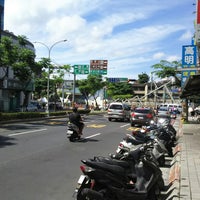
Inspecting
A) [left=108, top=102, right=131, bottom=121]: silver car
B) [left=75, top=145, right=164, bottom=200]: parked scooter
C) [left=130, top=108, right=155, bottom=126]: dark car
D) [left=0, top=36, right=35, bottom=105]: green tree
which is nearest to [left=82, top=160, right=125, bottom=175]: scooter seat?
[left=75, top=145, right=164, bottom=200]: parked scooter

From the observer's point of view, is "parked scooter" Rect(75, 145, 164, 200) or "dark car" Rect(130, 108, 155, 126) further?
"dark car" Rect(130, 108, 155, 126)

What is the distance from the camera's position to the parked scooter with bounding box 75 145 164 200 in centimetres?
519

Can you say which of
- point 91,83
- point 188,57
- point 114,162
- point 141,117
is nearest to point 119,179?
point 114,162

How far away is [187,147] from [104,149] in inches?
125

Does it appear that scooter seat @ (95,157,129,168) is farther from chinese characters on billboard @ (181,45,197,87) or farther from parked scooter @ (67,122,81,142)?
chinese characters on billboard @ (181,45,197,87)

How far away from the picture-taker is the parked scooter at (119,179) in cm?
519

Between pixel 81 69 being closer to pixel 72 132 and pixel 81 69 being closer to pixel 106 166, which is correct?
pixel 72 132

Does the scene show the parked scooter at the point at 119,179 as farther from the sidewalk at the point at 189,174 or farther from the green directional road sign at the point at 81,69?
the green directional road sign at the point at 81,69

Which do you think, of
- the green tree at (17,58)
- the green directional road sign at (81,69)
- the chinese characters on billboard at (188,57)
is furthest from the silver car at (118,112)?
the chinese characters on billboard at (188,57)

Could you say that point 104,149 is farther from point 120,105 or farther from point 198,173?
point 120,105

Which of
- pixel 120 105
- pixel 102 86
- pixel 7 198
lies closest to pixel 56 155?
pixel 7 198

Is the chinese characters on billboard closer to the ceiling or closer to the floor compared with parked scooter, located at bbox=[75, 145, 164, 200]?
closer to the ceiling

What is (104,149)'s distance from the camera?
487 inches

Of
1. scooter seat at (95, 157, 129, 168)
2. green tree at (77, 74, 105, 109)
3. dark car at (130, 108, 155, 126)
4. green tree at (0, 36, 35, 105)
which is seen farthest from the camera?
green tree at (77, 74, 105, 109)
